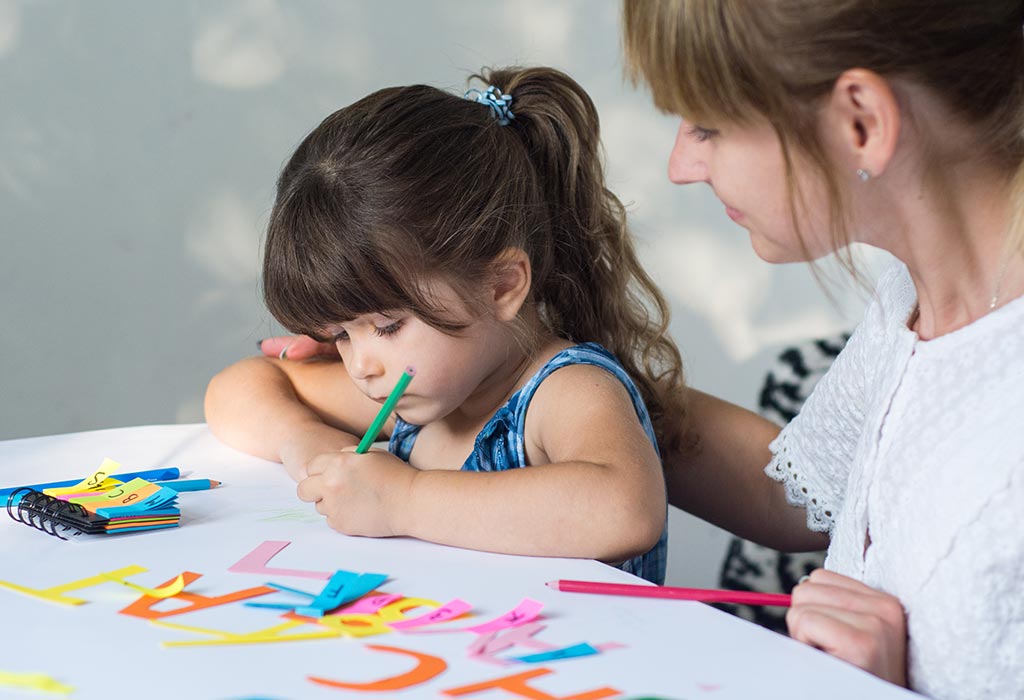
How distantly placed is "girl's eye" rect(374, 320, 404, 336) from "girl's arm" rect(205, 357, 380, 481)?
14cm

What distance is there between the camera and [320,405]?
48.3 inches

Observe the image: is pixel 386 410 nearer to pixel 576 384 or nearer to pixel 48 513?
pixel 576 384

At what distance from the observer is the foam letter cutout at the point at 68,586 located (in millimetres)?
693

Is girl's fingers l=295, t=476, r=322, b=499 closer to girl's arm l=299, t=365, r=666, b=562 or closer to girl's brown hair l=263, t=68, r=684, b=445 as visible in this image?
girl's arm l=299, t=365, r=666, b=562

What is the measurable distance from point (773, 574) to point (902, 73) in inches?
45.7

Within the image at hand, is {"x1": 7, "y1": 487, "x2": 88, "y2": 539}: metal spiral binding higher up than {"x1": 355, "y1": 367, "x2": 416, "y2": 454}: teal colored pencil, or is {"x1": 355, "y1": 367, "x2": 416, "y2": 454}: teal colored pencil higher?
{"x1": 355, "y1": 367, "x2": 416, "y2": 454}: teal colored pencil

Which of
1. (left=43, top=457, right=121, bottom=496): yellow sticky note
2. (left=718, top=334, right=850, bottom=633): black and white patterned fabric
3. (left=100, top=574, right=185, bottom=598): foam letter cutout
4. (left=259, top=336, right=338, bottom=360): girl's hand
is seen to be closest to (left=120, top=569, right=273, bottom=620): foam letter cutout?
(left=100, top=574, right=185, bottom=598): foam letter cutout

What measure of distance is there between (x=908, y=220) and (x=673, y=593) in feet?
0.92

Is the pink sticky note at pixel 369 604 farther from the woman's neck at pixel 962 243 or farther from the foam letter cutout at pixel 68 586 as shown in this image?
the woman's neck at pixel 962 243

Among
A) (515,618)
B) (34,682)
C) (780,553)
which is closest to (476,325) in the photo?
(515,618)

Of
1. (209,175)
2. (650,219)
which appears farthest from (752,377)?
(209,175)

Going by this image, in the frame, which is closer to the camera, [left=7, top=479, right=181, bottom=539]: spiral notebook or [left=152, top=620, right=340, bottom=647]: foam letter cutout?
[left=152, top=620, right=340, bottom=647]: foam letter cutout

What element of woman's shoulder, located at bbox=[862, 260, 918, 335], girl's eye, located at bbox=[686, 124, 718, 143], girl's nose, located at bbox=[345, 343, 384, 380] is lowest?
girl's nose, located at bbox=[345, 343, 384, 380]

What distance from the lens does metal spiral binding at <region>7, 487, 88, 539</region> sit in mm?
816
